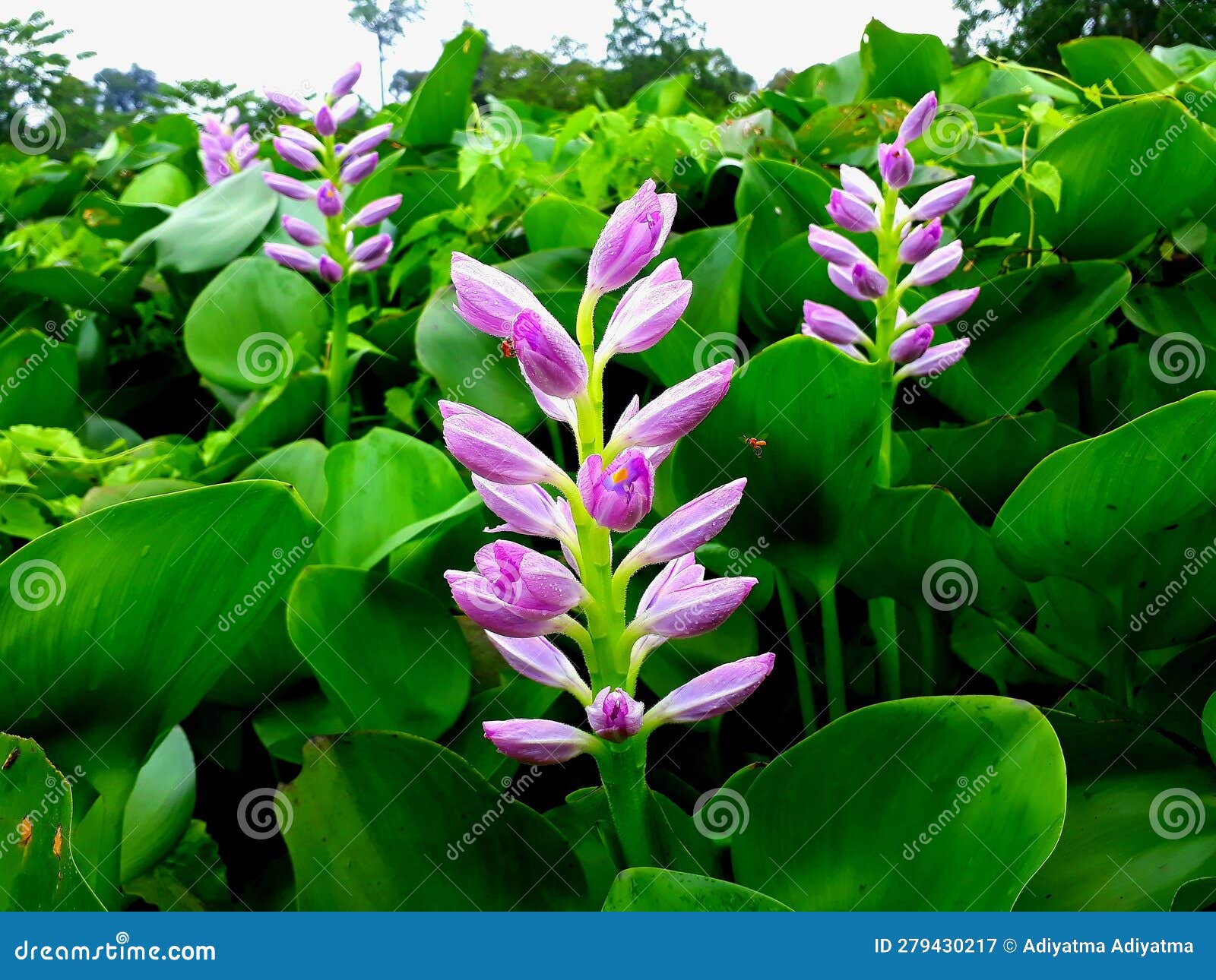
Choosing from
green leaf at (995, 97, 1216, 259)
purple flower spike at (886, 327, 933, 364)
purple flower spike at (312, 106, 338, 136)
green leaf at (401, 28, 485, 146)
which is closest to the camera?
purple flower spike at (886, 327, 933, 364)

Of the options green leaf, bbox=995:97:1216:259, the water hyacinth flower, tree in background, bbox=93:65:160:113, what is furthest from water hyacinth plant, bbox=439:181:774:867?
tree in background, bbox=93:65:160:113

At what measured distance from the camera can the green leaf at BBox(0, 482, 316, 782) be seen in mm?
716

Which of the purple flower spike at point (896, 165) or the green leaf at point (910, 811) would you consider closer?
the green leaf at point (910, 811)

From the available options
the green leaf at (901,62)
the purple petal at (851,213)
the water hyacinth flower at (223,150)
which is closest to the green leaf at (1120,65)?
the green leaf at (901,62)

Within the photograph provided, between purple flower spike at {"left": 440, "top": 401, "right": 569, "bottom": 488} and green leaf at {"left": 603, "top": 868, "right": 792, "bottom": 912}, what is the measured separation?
26 centimetres

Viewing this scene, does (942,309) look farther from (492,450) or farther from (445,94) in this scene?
(445,94)

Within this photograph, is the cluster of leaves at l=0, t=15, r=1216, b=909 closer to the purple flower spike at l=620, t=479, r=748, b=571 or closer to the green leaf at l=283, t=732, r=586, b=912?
the green leaf at l=283, t=732, r=586, b=912

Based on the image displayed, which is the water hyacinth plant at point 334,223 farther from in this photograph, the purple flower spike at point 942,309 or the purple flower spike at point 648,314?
the purple flower spike at point 648,314

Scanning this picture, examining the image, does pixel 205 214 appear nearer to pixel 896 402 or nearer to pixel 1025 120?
pixel 896 402

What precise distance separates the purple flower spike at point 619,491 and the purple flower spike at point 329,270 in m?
1.27

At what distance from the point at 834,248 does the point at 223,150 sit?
203cm

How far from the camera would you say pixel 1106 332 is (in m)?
1.46

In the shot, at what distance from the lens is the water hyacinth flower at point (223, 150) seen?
2.45 m

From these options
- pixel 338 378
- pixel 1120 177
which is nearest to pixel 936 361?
pixel 1120 177
